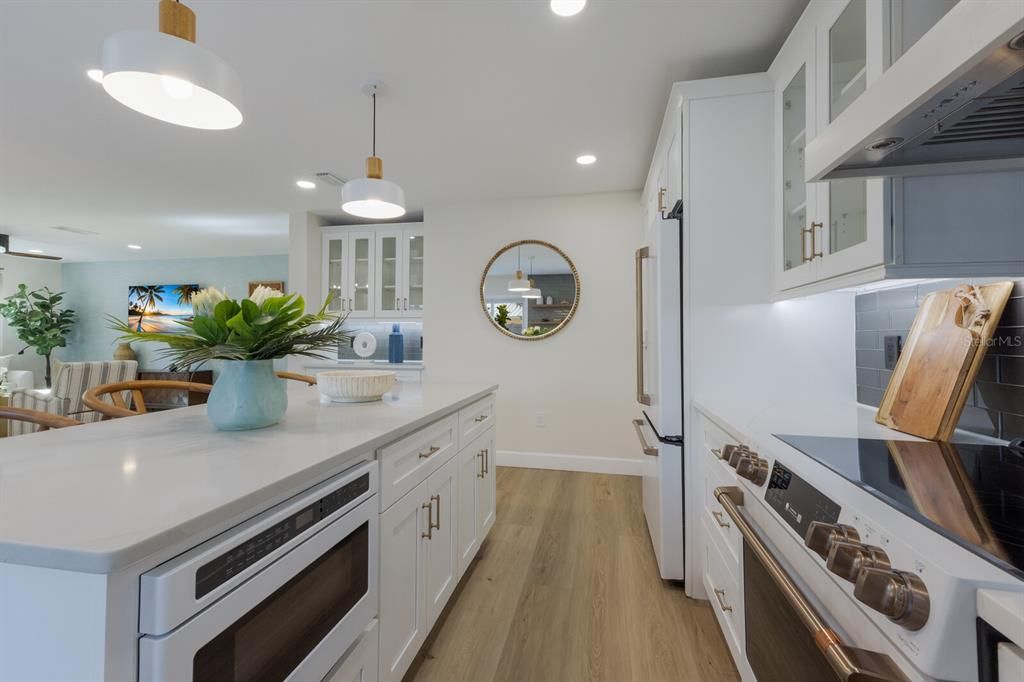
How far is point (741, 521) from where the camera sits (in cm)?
106

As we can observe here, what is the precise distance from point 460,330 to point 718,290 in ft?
8.32

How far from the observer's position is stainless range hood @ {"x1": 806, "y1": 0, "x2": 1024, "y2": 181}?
1.71ft

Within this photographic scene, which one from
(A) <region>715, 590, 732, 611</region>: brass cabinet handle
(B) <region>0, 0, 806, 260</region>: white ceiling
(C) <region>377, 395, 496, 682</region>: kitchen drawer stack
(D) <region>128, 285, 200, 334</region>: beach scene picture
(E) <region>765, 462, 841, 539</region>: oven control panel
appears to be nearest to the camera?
(E) <region>765, 462, 841, 539</region>: oven control panel

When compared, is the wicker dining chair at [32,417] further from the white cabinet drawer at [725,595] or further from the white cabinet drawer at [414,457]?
the white cabinet drawer at [725,595]

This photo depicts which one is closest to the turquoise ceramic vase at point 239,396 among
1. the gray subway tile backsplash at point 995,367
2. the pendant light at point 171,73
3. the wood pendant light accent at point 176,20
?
the pendant light at point 171,73

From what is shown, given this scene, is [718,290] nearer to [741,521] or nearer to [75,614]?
[741,521]

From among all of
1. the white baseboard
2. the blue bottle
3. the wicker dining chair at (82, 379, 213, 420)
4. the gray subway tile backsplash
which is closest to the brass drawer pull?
the wicker dining chair at (82, 379, 213, 420)

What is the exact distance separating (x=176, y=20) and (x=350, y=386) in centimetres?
114

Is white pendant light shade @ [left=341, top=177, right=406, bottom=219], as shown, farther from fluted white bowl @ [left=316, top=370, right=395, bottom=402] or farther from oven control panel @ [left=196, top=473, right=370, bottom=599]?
oven control panel @ [left=196, top=473, right=370, bottom=599]

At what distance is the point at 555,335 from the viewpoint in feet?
12.3

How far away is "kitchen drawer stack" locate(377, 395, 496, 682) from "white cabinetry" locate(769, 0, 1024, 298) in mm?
1428

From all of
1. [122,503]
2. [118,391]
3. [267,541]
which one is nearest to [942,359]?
[267,541]

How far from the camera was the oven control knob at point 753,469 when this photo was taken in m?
1.04

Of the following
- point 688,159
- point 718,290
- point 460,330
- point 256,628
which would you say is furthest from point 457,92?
point 256,628
